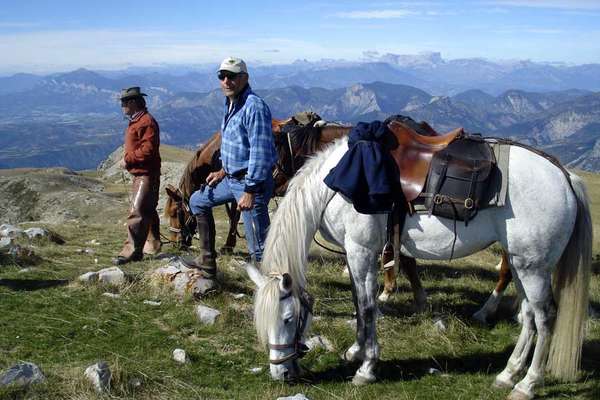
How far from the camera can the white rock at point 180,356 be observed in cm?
493

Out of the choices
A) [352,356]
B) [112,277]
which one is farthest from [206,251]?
[352,356]

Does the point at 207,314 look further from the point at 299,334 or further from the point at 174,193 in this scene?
the point at 174,193

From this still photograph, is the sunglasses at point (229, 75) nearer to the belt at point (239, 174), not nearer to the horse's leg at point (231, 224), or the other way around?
the belt at point (239, 174)

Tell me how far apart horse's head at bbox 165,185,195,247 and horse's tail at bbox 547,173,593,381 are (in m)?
6.47

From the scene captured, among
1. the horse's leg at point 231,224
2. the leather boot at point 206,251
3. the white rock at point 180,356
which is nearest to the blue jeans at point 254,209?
the leather boot at point 206,251

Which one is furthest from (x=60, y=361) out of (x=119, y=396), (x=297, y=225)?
(x=297, y=225)

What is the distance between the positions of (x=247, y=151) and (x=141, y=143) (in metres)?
3.17

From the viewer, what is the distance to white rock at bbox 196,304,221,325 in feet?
19.1

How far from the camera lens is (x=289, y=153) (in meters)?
8.20

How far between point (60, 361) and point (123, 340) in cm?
71

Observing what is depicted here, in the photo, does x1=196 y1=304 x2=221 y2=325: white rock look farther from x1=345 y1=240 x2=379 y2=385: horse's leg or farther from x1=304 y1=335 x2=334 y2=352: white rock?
x1=345 y1=240 x2=379 y2=385: horse's leg

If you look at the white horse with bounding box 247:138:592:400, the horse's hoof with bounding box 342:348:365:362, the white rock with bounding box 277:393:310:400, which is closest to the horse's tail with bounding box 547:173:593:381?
the white horse with bounding box 247:138:592:400

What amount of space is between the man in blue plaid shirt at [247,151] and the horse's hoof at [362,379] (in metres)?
1.81

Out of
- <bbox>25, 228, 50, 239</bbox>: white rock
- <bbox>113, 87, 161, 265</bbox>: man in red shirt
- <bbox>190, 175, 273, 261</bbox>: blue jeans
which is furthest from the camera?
<bbox>25, 228, 50, 239</bbox>: white rock
